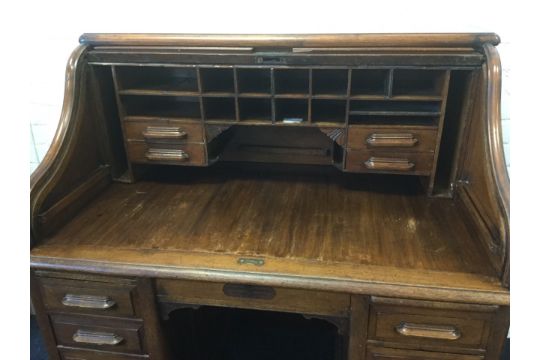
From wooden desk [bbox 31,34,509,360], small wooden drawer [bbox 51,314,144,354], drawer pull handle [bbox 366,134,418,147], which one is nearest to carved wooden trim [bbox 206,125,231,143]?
wooden desk [bbox 31,34,509,360]

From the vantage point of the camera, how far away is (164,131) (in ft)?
3.96

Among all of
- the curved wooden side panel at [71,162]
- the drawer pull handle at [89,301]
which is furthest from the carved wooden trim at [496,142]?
the curved wooden side panel at [71,162]

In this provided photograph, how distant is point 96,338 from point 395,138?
3.21ft

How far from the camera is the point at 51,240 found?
3.35ft

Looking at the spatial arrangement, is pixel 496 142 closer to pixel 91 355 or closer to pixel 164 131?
pixel 164 131

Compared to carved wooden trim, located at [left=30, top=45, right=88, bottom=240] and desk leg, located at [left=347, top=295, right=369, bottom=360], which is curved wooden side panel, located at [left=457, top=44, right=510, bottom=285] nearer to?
desk leg, located at [left=347, top=295, right=369, bottom=360]

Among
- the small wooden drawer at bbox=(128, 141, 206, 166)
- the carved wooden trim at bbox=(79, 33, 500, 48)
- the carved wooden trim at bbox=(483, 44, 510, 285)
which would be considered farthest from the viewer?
the small wooden drawer at bbox=(128, 141, 206, 166)

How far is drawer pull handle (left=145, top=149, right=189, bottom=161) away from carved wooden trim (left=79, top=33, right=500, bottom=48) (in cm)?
32

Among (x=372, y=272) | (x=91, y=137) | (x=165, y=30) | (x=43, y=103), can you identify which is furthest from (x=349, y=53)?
(x=43, y=103)

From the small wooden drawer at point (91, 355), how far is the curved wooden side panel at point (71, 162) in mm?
341

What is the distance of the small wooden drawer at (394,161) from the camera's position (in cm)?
114

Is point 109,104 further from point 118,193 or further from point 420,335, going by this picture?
point 420,335

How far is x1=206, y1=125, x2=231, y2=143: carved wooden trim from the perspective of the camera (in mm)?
1176

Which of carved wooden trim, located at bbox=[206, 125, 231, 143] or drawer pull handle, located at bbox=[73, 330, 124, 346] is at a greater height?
carved wooden trim, located at bbox=[206, 125, 231, 143]
